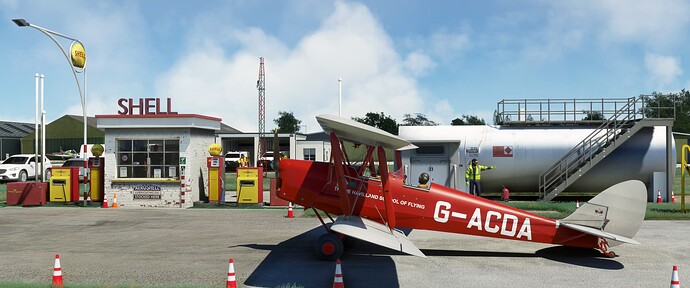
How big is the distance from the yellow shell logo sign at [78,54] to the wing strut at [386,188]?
2109 centimetres

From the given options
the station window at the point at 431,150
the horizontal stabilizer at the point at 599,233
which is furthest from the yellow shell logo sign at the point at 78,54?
the horizontal stabilizer at the point at 599,233

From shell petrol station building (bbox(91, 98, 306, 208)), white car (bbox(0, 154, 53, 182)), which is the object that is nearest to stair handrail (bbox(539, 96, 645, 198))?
shell petrol station building (bbox(91, 98, 306, 208))

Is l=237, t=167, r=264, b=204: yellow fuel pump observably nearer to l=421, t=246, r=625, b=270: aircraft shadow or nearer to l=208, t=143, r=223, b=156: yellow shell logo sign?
l=208, t=143, r=223, b=156: yellow shell logo sign

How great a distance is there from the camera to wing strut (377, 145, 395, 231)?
10.5 meters

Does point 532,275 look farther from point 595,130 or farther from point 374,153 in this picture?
point 595,130

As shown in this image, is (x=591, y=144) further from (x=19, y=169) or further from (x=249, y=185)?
(x=19, y=169)

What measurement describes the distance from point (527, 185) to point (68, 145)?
6845 cm

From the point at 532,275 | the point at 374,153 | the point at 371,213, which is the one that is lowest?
the point at 532,275

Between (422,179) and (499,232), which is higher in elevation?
(422,179)

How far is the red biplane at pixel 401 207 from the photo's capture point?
10188 mm

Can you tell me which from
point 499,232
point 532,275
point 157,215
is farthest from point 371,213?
point 157,215

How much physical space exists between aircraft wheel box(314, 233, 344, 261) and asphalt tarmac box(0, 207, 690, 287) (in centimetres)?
23

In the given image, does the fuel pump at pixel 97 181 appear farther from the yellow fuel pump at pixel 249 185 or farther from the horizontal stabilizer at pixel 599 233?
the horizontal stabilizer at pixel 599 233

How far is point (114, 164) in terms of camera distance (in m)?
22.2
